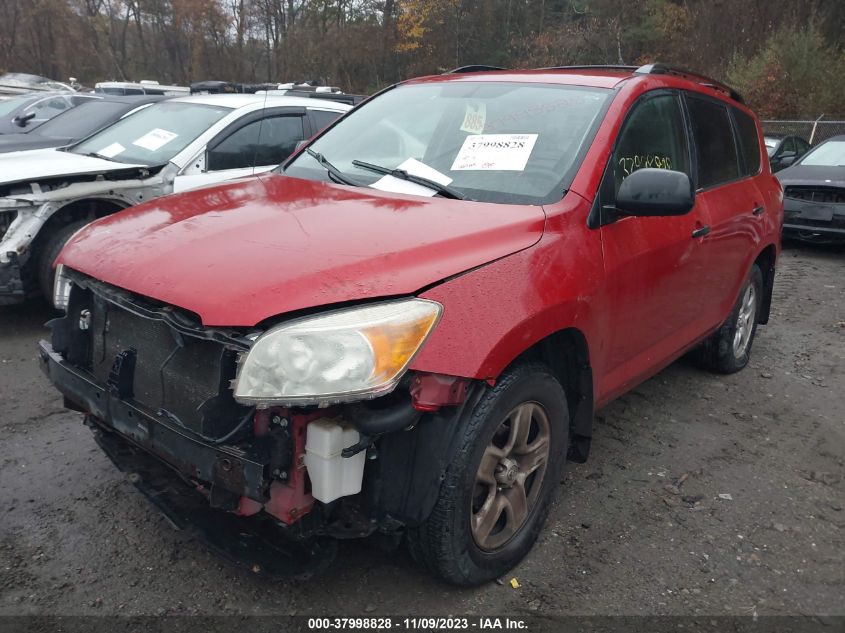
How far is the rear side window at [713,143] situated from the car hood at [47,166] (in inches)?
157

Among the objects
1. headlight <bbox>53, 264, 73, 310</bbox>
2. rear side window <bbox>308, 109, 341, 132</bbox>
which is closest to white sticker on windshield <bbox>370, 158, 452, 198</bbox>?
headlight <bbox>53, 264, 73, 310</bbox>

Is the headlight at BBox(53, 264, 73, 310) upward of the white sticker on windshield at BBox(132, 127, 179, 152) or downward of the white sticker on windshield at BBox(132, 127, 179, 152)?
downward

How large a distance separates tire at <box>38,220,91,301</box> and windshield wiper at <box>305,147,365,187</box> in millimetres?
2278

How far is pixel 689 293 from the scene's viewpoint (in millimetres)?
3508

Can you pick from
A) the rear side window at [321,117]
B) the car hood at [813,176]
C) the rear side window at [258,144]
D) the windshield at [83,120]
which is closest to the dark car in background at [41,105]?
the windshield at [83,120]

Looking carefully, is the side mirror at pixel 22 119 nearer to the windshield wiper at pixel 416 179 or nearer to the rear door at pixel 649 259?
the windshield wiper at pixel 416 179

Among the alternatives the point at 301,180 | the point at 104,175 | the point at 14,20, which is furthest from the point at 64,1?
the point at 301,180

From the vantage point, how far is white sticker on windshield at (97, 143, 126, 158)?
591 centimetres

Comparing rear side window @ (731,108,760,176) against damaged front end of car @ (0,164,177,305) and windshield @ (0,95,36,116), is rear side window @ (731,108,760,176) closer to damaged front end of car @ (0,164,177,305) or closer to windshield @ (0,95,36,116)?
damaged front end of car @ (0,164,177,305)

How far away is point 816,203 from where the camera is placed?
8.67m

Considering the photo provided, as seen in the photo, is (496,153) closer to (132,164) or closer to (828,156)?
(132,164)

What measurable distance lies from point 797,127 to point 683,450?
1785 centimetres

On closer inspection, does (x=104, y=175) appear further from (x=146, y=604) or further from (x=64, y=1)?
(x=64, y=1)

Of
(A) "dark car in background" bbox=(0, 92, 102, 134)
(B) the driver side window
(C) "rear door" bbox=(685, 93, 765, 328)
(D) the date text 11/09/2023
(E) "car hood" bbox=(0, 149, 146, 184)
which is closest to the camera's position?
(D) the date text 11/09/2023
